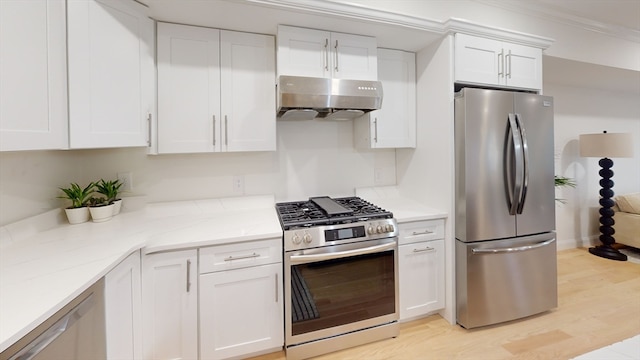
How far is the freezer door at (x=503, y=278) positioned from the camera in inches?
81.1

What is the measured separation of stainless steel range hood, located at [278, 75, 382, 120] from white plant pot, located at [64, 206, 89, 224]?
1452 mm

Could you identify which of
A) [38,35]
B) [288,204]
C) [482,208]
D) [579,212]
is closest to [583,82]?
[579,212]

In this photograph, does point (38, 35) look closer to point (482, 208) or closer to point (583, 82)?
point (482, 208)

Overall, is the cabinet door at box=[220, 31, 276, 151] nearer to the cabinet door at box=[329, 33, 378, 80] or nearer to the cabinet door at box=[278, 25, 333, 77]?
the cabinet door at box=[278, 25, 333, 77]

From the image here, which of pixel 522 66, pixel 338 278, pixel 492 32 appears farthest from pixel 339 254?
pixel 522 66

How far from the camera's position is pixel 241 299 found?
168 centimetres

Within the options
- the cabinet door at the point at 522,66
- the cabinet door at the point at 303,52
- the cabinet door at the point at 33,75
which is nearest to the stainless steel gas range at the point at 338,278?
the cabinet door at the point at 303,52

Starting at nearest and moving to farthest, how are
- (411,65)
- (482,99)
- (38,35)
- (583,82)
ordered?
(38,35) < (482,99) < (411,65) < (583,82)

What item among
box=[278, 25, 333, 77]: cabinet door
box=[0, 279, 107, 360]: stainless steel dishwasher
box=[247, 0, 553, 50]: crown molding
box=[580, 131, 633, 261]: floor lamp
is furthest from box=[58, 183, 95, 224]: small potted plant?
box=[580, 131, 633, 261]: floor lamp

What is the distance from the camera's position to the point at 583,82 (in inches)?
139

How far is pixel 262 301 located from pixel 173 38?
1861 mm

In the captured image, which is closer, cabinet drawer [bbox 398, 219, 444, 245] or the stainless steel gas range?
the stainless steel gas range

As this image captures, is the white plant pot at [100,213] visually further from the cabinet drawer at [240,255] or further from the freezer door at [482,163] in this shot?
the freezer door at [482,163]

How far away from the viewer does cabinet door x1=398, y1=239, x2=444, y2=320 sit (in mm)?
2107
